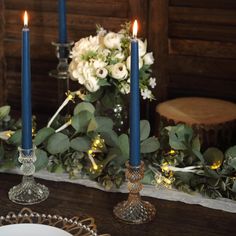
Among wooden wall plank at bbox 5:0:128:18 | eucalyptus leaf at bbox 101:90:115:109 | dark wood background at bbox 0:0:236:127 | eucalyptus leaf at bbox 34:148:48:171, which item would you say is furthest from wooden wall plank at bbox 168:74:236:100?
eucalyptus leaf at bbox 34:148:48:171

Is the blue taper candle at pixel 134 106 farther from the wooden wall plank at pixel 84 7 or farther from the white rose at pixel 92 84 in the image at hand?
the wooden wall plank at pixel 84 7

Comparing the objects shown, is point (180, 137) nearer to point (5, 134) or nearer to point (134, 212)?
point (134, 212)

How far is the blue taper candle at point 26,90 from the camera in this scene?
112 centimetres

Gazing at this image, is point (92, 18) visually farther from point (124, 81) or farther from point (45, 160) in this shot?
point (45, 160)

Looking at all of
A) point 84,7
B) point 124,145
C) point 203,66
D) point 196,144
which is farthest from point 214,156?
point 84,7

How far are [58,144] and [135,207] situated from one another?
237 millimetres

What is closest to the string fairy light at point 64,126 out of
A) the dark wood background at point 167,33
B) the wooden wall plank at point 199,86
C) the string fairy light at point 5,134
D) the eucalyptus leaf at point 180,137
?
the string fairy light at point 5,134

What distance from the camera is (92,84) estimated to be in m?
1.36

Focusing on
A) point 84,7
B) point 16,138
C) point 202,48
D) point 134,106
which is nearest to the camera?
point 134,106

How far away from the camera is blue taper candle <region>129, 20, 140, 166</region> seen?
40.4 inches

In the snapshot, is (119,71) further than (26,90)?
Yes

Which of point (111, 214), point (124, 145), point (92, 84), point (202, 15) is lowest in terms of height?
point (111, 214)

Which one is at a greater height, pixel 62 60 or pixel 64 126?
pixel 62 60

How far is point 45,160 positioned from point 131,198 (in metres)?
0.23
